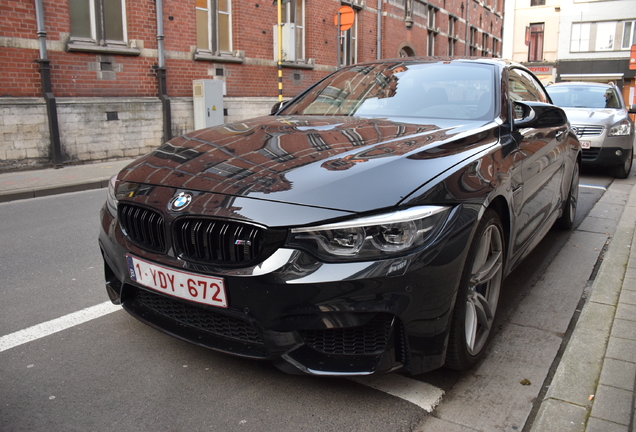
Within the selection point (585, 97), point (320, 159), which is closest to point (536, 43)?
point (585, 97)

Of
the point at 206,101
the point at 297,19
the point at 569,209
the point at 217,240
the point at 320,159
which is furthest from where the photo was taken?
the point at 297,19

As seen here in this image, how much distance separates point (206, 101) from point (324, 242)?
11907 millimetres

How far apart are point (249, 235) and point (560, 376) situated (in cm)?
156

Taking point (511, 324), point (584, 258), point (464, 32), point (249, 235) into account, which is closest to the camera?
point (249, 235)

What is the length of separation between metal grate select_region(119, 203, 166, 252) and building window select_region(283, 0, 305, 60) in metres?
15.5

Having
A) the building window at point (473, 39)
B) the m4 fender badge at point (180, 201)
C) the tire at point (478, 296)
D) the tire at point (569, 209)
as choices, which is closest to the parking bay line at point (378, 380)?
the tire at point (478, 296)

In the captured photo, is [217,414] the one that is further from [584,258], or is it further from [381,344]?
[584,258]

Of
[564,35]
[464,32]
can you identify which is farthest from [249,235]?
[564,35]

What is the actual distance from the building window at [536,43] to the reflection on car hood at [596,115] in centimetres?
3792

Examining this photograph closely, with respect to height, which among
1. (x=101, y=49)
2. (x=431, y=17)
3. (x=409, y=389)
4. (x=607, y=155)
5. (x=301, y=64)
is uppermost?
(x=431, y=17)

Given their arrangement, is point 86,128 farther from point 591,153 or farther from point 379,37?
point 379,37

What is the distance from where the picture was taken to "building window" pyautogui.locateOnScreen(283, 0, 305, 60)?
17172 millimetres

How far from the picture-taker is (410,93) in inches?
146

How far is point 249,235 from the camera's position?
2.19 metres
